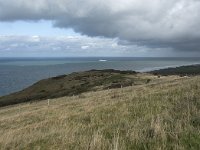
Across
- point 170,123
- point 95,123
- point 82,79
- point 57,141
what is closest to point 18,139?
point 57,141

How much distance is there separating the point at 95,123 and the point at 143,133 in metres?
3.51

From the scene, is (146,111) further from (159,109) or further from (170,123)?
(170,123)

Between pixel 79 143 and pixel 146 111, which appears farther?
pixel 146 111

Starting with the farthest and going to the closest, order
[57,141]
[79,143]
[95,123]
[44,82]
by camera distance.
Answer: [44,82] < [95,123] < [57,141] < [79,143]

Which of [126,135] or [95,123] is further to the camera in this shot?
[95,123]

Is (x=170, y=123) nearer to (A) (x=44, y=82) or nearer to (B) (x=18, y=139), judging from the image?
(B) (x=18, y=139)

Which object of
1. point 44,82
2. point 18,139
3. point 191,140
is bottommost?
point 44,82

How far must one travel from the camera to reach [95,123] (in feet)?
39.2

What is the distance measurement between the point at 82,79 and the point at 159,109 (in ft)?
231

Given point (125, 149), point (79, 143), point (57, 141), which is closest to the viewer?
point (125, 149)

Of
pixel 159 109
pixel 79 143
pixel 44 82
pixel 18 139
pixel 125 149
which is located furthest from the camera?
pixel 44 82

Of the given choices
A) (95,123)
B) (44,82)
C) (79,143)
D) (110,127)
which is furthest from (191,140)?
(44,82)

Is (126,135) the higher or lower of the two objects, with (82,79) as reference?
higher

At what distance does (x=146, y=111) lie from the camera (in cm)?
1296
